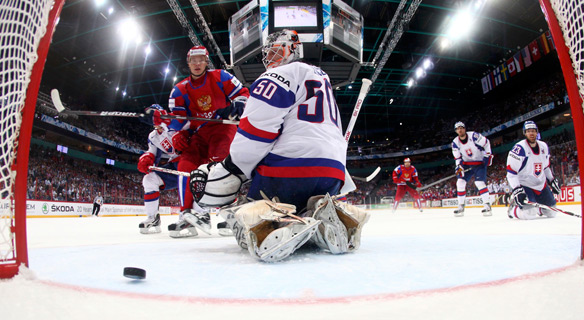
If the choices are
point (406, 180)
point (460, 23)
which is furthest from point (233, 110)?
point (460, 23)

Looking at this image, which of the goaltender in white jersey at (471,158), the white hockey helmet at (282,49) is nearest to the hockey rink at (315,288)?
the white hockey helmet at (282,49)

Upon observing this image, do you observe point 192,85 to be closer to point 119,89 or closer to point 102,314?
point 102,314

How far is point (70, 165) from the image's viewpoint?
57.4ft

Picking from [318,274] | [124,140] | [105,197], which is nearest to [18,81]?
[318,274]

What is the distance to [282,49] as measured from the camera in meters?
1.91

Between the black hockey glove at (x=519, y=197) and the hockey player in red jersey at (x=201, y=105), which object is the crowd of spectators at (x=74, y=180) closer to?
the hockey player in red jersey at (x=201, y=105)

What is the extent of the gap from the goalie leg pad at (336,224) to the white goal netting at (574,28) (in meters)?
0.97

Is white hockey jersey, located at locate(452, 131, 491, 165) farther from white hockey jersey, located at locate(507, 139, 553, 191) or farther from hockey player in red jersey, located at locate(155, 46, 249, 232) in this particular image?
hockey player in red jersey, located at locate(155, 46, 249, 232)

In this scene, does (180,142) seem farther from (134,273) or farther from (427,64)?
(427,64)

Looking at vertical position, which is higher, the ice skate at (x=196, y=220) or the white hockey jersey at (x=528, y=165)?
the white hockey jersey at (x=528, y=165)

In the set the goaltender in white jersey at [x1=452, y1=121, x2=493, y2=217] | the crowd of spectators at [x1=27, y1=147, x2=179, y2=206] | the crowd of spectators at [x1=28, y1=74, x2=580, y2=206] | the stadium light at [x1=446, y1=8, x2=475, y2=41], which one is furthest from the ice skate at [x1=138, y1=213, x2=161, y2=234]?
the stadium light at [x1=446, y1=8, x2=475, y2=41]

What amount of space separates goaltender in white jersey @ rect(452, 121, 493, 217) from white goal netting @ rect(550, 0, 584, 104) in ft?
18.6

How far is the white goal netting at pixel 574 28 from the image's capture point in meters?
1.11

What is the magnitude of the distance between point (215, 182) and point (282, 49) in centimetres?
84
